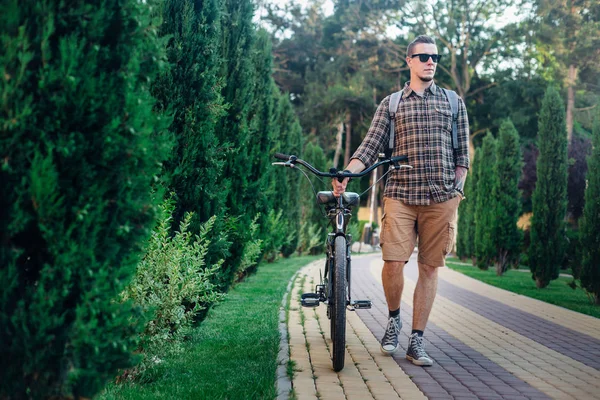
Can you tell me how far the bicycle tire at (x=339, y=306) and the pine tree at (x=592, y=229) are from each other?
278 inches

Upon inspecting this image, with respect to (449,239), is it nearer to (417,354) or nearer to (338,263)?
(417,354)

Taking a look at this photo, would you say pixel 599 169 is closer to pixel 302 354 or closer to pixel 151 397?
pixel 302 354

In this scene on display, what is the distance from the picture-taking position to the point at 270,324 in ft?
23.9

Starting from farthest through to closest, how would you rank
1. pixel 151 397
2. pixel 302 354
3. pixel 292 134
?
1. pixel 292 134
2. pixel 302 354
3. pixel 151 397

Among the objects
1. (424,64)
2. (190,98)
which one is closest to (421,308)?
(424,64)

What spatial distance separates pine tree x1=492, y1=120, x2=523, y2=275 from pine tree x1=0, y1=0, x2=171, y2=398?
16569mm

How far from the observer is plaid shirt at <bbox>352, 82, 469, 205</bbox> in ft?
18.8

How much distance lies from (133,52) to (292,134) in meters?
18.4

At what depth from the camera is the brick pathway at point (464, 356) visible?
15.3 feet

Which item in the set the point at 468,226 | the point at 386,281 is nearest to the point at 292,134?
the point at 468,226

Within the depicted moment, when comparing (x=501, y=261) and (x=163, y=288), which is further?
(x=501, y=261)

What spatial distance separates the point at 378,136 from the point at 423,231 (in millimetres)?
863

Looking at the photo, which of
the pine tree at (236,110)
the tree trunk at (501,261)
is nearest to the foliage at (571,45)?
the tree trunk at (501,261)

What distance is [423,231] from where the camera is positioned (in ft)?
19.0
